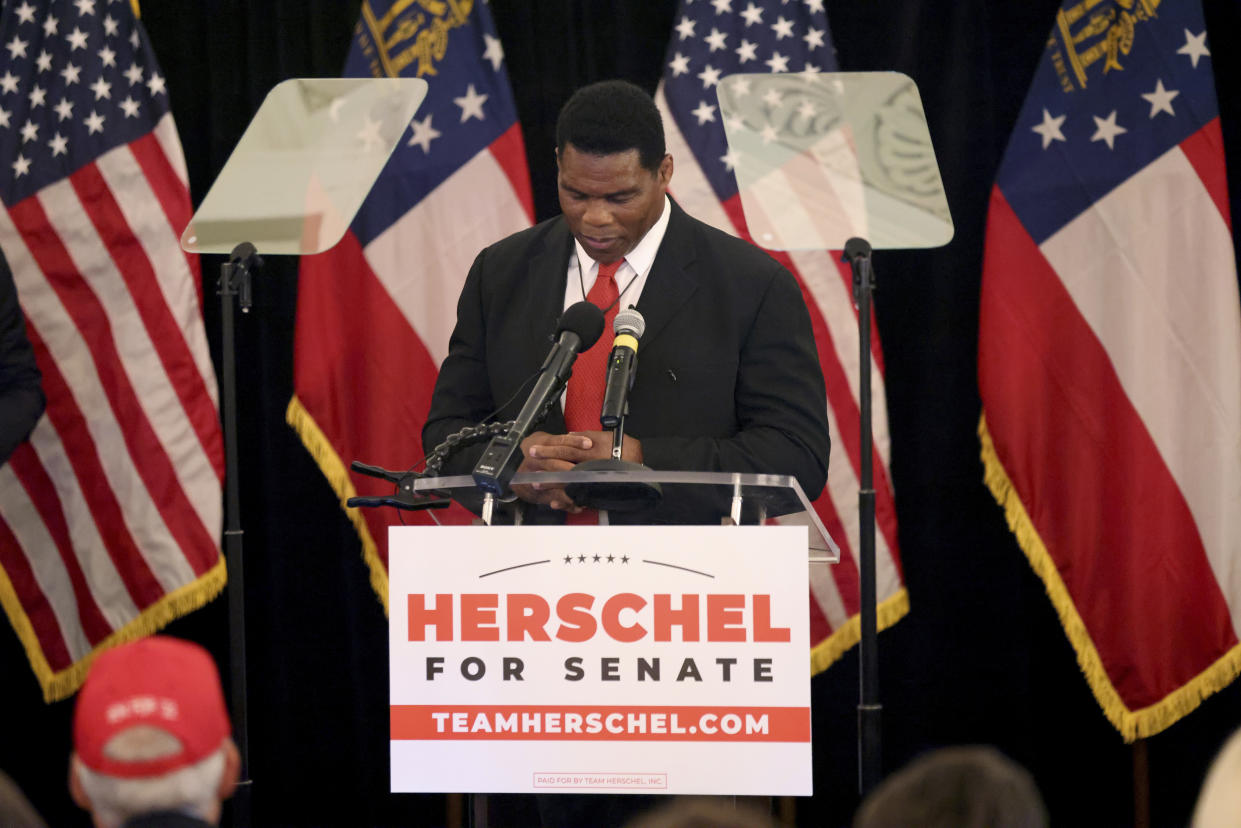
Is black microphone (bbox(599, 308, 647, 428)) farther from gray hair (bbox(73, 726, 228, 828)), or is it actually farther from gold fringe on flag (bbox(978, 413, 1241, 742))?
gold fringe on flag (bbox(978, 413, 1241, 742))

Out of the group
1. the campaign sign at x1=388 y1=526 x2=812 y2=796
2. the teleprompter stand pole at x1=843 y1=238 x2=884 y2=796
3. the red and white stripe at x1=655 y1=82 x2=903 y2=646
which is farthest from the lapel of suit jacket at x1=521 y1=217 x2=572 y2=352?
the red and white stripe at x1=655 y1=82 x2=903 y2=646

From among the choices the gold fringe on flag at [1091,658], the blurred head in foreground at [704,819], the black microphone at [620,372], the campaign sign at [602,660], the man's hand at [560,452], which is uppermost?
the black microphone at [620,372]

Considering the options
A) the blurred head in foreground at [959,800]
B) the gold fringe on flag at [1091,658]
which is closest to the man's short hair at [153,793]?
the blurred head in foreground at [959,800]

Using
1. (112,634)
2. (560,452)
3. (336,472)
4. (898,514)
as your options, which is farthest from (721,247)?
(112,634)

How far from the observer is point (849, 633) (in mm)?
4227

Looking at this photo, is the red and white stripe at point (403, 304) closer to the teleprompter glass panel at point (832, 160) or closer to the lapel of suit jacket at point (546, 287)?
the teleprompter glass panel at point (832, 160)

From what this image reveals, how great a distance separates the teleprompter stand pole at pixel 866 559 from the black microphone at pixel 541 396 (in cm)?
147

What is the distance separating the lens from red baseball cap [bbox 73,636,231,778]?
1.17 meters

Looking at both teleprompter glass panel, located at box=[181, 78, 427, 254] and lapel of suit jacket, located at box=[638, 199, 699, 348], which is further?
teleprompter glass panel, located at box=[181, 78, 427, 254]

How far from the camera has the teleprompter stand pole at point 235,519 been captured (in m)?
3.69

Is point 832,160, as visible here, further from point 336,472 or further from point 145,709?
point 145,709

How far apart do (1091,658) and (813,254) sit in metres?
1.50

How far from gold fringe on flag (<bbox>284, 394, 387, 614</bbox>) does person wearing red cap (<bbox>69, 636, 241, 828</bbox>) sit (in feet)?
10.3

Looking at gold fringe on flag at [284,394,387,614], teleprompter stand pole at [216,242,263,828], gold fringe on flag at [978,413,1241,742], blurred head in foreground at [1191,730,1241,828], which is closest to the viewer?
blurred head in foreground at [1191,730,1241,828]
